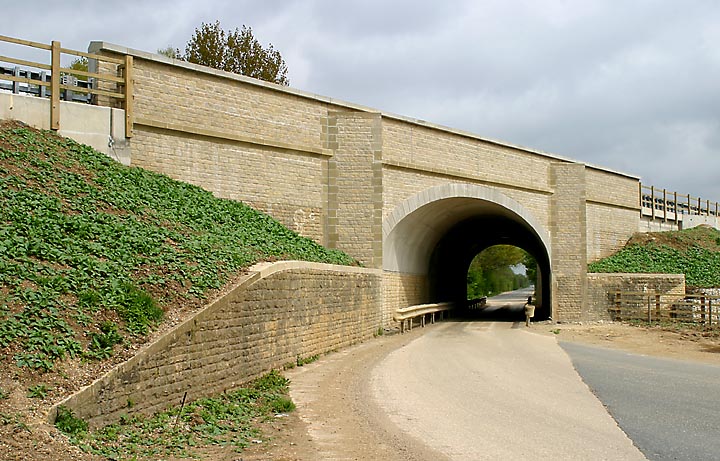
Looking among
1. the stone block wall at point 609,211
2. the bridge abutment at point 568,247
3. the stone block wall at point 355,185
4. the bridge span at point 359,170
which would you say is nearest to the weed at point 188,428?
the bridge span at point 359,170

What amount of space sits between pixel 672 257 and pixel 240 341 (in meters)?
23.8

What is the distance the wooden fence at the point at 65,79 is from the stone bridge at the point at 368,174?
0.31m

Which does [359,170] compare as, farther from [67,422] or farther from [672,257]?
[672,257]

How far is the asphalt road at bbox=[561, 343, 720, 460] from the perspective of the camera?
24.1 feet

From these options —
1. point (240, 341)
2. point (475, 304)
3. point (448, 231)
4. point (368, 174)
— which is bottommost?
point (475, 304)

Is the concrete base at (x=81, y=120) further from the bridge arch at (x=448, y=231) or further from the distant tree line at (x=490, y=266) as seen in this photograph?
the distant tree line at (x=490, y=266)

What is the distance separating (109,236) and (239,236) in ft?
13.5

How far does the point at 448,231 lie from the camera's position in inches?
1121

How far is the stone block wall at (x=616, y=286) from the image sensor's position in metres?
26.0

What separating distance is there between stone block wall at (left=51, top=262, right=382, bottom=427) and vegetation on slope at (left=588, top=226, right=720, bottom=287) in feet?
50.9

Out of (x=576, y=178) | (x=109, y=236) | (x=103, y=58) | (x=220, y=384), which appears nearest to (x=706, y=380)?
(x=220, y=384)

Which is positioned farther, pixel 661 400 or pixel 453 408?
pixel 661 400

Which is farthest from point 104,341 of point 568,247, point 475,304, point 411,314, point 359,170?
point 475,304

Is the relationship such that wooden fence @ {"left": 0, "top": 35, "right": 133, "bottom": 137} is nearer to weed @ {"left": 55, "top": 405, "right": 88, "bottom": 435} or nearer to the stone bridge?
the stone bridge
